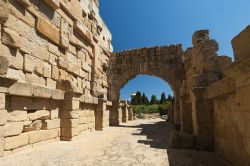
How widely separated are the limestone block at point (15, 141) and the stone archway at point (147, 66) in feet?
29.0

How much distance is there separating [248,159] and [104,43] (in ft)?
29.7

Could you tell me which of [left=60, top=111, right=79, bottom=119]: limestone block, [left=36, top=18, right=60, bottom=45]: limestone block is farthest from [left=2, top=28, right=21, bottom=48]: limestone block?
[left=60, top=111, right=79, bottom=119]: limestone block

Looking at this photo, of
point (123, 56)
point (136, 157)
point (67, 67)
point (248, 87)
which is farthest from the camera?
point (123, 56)

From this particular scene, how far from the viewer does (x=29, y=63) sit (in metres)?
4.62

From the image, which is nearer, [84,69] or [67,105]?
[67,105]

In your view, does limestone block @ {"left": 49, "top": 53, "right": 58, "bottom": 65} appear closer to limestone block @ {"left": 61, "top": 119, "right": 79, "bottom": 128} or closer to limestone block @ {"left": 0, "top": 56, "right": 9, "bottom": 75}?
limestone block @ {"left": 61, "top": 119, "right": 79, "bottom": 128}

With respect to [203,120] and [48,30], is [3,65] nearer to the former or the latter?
[48,30]

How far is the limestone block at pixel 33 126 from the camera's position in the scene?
440cm

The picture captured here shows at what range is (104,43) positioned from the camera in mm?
10812

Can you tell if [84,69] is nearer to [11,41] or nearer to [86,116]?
[86,116]

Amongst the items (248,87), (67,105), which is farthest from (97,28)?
(248,87)

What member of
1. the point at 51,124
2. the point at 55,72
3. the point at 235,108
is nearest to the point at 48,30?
the point at 55,72

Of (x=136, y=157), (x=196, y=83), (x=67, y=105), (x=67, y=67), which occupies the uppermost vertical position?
(x=67, y=67)

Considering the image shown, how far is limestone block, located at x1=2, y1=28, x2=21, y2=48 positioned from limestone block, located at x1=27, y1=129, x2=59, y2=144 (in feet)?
6.46
